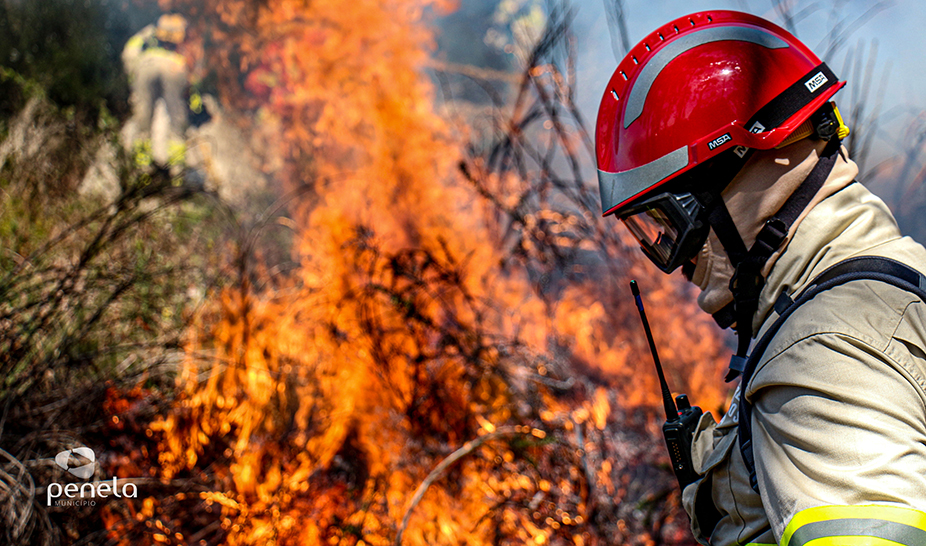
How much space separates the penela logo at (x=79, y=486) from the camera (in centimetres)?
285

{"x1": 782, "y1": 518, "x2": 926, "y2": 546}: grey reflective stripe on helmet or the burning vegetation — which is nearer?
{"x1": 782, "y1": 518, "x2": 926, "y2": 546}: grey reflective stripe on helmet

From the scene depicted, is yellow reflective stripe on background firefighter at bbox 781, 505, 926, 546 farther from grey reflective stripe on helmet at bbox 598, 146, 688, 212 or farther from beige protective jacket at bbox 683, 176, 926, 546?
grey reflective stripe on helmet at bbox 598, 146, 688, 212

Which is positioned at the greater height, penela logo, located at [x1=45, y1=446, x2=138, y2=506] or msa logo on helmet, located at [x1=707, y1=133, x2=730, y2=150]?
msa logo on helmet, located at [x1=707, y1=133, x2=730, y2=150]

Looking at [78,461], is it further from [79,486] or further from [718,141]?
[718,141]

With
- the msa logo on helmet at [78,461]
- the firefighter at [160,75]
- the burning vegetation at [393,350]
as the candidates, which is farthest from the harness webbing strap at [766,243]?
the firefighter at [160,75]

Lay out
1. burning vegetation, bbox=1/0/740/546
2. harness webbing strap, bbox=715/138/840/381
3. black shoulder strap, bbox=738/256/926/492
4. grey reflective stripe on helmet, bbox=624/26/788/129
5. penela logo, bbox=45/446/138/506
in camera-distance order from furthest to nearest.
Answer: burning vegetation, bbox=1/0/740/546 → penela logo, bbox=45/446/138/506 → grey reflective stripe on helmet, bbox=624/26/788/129 → harness webbing strap, bbox=715/138/840/381 → black shoulder strap, bbox=738/256/926/492

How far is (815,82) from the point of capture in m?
1.20

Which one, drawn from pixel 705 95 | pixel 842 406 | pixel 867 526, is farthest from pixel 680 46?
pixel 867 526

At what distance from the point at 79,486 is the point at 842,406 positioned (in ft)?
11.9

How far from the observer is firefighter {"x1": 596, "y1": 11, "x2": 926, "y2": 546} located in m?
0.79

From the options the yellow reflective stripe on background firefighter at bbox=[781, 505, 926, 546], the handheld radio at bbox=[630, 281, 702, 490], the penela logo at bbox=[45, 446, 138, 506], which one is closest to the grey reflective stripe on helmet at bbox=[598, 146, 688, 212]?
the handheld radio at bbox=[630, 281, 702, 490]

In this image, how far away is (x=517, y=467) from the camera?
3572 millimetres

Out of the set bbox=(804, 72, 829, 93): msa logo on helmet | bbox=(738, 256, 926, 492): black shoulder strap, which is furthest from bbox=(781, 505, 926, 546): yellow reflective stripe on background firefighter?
bbox=(804, 72, 829, 93): msa logo on helmet

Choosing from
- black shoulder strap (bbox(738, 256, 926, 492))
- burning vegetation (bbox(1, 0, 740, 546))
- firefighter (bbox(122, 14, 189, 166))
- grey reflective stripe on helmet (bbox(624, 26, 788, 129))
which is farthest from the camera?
firefighter (bbox(122, 14, 189, 166))
